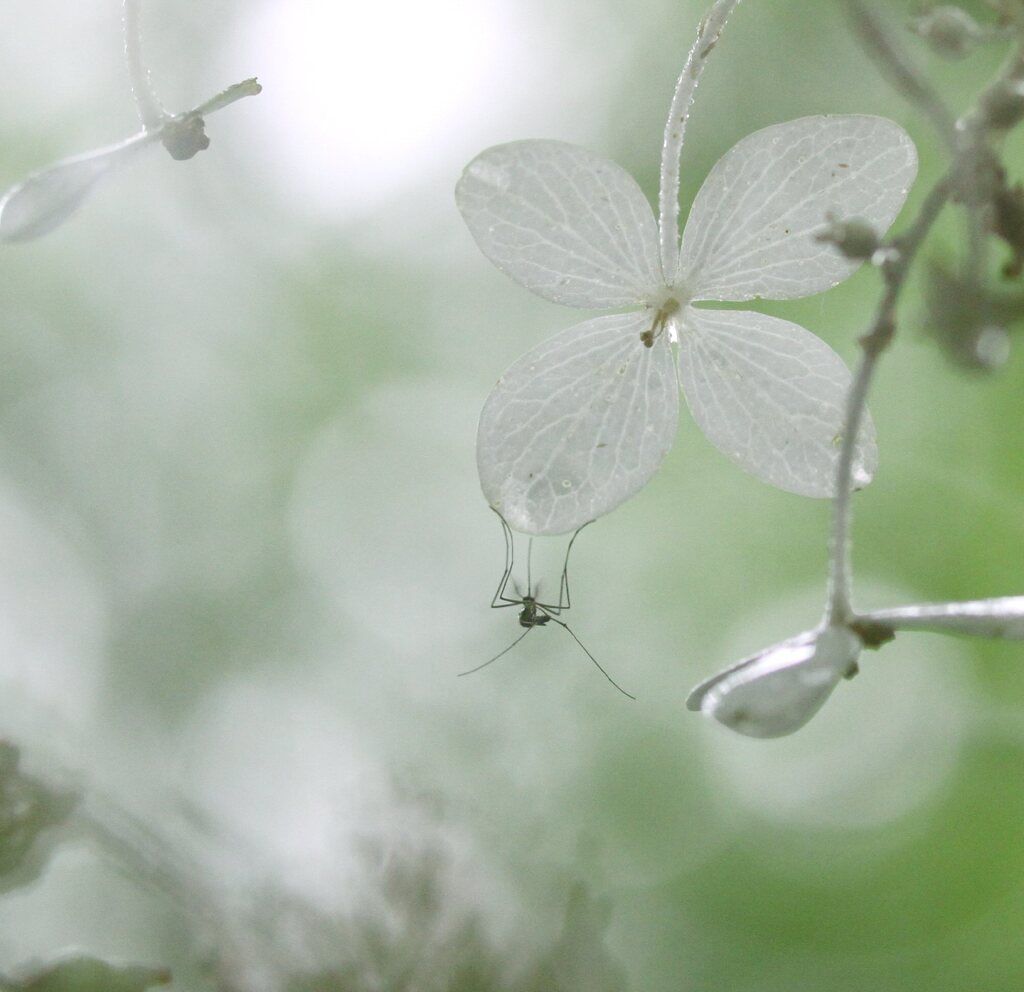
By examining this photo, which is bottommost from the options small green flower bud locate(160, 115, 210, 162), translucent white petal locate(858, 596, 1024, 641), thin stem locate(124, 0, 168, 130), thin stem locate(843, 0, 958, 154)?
translucent white petal locate(858, 596, 1024, 641)

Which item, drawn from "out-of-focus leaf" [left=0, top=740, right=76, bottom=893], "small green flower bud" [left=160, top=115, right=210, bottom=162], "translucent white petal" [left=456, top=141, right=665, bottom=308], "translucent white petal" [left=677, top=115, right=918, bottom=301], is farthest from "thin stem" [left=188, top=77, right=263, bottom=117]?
"out-of-focus leaf" [left=0, top=740, right=76, bottom=893]

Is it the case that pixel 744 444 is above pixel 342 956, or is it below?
above

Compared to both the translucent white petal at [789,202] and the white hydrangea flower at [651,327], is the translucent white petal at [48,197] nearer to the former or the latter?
the white hydrangea flower at [651,327]

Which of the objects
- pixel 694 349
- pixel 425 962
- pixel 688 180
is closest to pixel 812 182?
pixel 694 349

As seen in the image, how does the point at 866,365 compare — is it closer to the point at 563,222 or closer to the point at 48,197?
the point at 563,222

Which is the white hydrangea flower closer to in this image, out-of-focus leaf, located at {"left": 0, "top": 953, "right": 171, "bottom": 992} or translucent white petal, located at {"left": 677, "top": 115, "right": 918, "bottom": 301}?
translucent white petal, located at {"left": 677, "top": 115, "right": 918, "bottom": 301}

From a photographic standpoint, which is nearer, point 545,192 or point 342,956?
point 545,192

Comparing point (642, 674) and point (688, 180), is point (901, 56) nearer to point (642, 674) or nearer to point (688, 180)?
point (688, 180)
